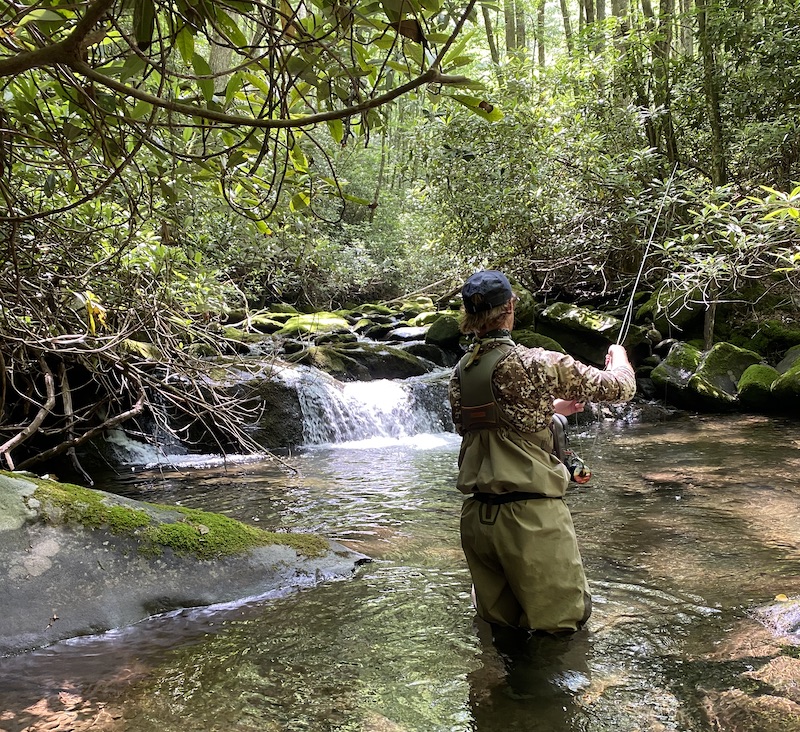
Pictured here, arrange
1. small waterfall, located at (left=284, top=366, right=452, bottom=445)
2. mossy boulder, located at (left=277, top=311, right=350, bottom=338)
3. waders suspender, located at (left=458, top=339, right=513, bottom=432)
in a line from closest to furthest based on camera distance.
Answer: waders suspender, located at (left=458, top=339, right=513, bottom=432)
small waterfall, located at (left=284, top=366, right=452, bottom=445)
mossy boulder, located at (left=277, top=311, right=350, bottom=338)

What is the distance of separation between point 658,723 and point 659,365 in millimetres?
11474

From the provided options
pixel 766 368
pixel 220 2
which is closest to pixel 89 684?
pixel 220 2

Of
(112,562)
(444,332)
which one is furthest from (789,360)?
(112,562)

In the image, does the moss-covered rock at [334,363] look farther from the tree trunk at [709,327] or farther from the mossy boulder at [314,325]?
the tree trunk at [709,327]

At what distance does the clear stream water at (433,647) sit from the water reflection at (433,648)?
0.04 ft

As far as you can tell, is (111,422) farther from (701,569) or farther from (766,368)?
(766,368)

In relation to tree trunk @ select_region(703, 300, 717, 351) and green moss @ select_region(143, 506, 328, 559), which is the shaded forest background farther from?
green moss @ select_region(143, 506, 328, 559)

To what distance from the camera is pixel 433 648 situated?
339 cm

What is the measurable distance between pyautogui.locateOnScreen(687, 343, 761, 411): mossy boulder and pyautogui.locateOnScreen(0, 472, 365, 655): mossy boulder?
9.67m

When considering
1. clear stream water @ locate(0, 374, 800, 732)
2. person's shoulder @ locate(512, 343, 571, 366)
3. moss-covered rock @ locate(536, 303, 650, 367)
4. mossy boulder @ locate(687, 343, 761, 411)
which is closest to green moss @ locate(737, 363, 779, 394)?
mossy boulder @ locate(687, 343, 761, 411)

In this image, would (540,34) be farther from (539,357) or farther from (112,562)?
(112,562)

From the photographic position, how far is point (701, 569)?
4.49 meters

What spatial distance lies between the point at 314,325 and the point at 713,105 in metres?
9.48

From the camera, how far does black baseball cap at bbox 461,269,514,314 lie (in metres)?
3.19
